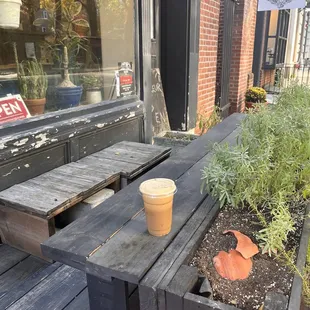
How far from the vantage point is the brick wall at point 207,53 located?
4.23 m

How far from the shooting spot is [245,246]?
112cm

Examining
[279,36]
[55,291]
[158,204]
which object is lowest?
[55,291]

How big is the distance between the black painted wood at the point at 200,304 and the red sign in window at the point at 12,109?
1.67 meters

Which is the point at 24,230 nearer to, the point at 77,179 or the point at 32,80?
the point at 77,179

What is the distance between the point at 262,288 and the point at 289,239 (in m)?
0.30

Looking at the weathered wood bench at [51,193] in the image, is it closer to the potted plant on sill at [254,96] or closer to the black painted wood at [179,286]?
the black painted wood at [179,286]

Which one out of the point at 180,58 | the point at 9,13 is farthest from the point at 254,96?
the point at 9,13

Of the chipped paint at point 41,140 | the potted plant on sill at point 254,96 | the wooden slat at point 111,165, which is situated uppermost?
the chipped paint at point 41,140

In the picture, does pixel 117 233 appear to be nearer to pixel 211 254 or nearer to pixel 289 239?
pixel 211 254

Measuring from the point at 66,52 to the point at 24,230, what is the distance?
1.63 metres

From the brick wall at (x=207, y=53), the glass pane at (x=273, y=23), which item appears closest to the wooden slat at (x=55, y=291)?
the brick wall at (x=207, y=53)

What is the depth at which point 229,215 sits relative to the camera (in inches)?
53.6

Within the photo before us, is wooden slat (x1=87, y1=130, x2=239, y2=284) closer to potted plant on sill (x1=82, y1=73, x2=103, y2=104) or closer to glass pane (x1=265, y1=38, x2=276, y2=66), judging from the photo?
potted plant on sill (x1=82, y1=73, x2=103, y2=104)

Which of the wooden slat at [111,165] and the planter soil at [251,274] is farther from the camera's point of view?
the wooden slat at [111,165]
